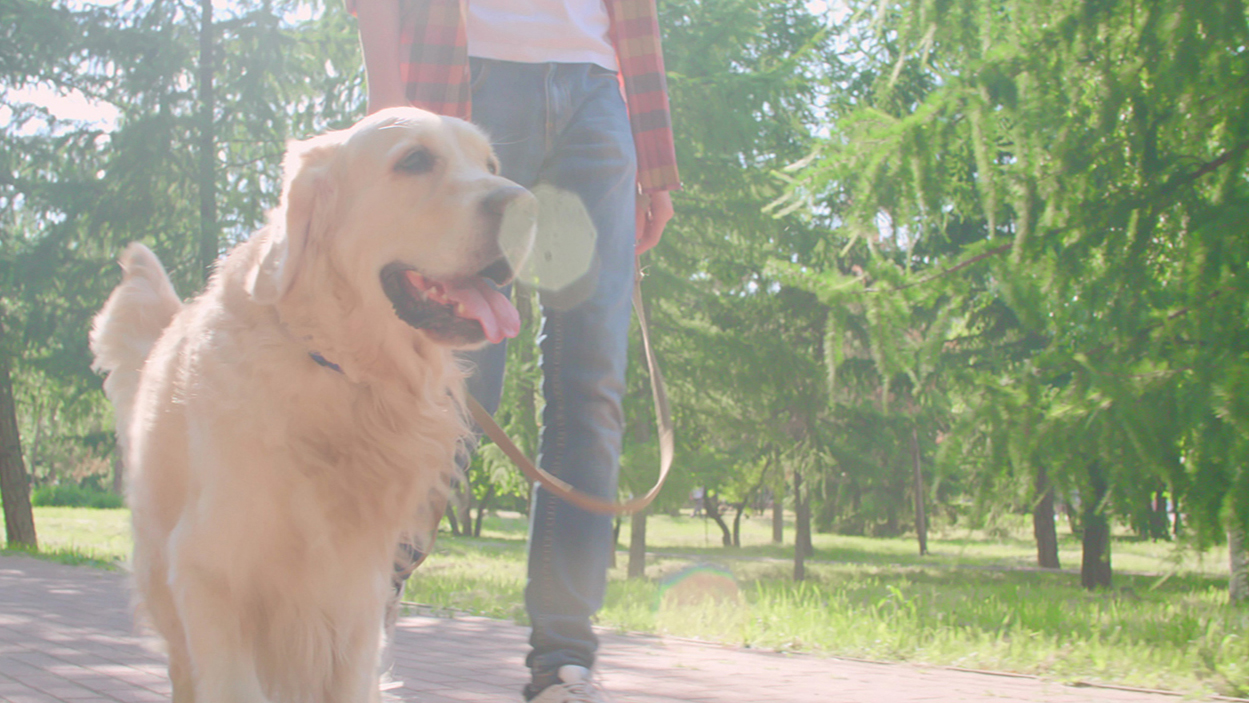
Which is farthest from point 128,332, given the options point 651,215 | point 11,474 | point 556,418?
point 11,474

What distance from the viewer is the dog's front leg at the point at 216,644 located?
1.86m

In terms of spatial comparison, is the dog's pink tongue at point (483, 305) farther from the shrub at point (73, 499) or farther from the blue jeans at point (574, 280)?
the shrub at point (73, 499)

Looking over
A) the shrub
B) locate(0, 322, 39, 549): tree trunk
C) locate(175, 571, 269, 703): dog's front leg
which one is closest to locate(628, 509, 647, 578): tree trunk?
locate(0, 322, 39, 549): tree trunk

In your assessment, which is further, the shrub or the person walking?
the shrub

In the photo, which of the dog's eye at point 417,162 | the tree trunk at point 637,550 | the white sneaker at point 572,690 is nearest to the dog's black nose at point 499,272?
the dog's eye at point 417,162

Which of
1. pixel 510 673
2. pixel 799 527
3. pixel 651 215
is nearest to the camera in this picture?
pixel 651 215

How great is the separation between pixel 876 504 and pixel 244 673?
29.1 meters

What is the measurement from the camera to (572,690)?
91.7 inches

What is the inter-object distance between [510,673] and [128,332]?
1704mm

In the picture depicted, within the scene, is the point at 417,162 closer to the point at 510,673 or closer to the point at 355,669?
the point at 355,669

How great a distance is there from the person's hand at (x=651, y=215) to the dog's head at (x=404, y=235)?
93 centimetres

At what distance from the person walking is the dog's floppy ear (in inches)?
15.6

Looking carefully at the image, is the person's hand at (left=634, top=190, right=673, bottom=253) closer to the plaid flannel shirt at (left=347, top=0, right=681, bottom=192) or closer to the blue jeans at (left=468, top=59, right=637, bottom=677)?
the plaid flannel shirt at (left=347, top=0, right=681, bottom=192)

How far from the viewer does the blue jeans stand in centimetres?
252
